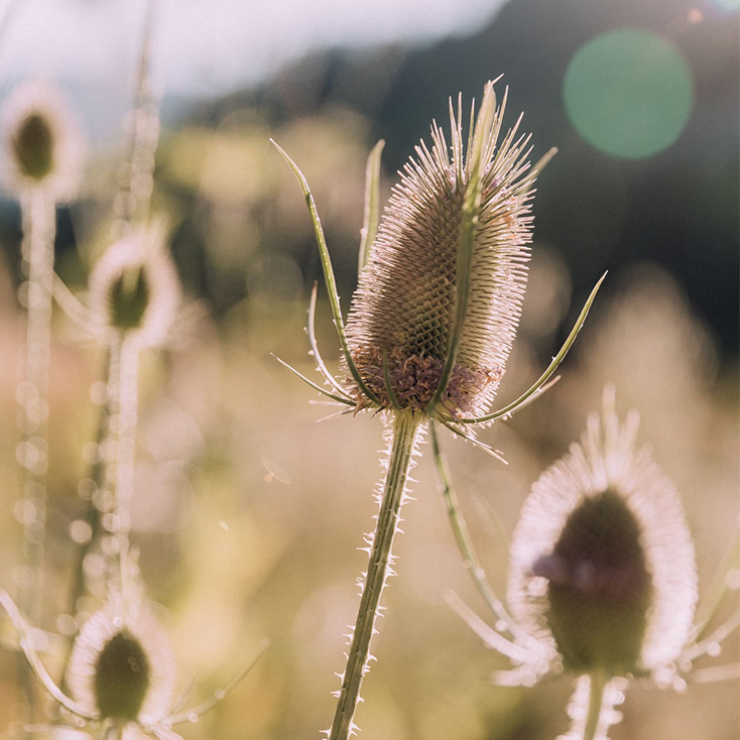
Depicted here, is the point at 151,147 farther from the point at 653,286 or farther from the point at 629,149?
the point at 629,149

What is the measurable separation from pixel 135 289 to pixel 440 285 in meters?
1.25

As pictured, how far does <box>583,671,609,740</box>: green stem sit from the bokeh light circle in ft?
27.8

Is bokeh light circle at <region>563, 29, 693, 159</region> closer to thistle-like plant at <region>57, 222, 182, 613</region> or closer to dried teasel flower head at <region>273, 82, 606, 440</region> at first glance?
thistle-like plant at <region>57, 222, 182, 613</region>

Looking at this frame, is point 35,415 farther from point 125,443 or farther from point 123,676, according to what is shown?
point 123,676

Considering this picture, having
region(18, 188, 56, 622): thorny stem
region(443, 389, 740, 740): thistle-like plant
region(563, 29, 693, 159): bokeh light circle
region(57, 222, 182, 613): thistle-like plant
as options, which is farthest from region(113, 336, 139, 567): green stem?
region(563, 29, 693, 159): bokeh light circle

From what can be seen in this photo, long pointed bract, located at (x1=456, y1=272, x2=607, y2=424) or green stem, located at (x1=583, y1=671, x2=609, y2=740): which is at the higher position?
long pointed bract, located at (x1=456, y1=272, x2=607, y2=424)

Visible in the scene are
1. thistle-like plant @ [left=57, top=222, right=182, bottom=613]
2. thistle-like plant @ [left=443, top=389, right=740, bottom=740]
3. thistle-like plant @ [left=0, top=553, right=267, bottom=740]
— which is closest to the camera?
thistle-like plant @ [left=443, top=389, right=740, bottom=740]

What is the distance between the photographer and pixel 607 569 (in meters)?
1.54

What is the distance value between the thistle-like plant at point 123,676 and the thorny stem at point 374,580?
1.50 ft

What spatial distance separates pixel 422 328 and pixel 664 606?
2.57 feet

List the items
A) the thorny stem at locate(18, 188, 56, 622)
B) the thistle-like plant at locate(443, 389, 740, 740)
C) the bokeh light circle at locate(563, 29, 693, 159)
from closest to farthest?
the thistle-like plant at locate(443, 389, 740, 740)
the thorny stem at locate(18, 188, 56, 622)
the bokeh light circle at locate(563, 29, 693, 159)

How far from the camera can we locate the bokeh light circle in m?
9.23

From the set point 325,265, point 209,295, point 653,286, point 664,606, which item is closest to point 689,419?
point 653,286

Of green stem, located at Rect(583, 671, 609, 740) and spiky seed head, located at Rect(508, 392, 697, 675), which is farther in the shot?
spiky seed head, located at Rect(508, 392, 697, 675)
